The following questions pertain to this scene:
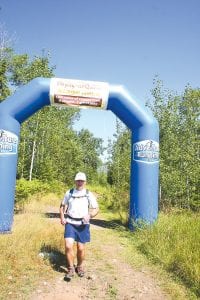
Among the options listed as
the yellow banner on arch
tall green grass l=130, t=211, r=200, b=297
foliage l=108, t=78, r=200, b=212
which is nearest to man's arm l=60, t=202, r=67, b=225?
tall green grass l=130, t=211, r=200, b=297

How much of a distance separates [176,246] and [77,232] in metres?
2.18

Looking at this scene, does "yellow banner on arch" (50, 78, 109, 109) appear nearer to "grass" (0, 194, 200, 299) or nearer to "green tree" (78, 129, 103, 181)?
"grass" (0, 194, 200, 299)

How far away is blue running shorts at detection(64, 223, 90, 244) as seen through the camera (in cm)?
628

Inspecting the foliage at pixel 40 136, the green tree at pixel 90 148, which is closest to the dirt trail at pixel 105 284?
the foliage at pixel 40 136

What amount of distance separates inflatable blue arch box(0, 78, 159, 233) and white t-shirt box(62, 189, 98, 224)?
403 centimetres

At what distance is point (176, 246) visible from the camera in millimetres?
7301

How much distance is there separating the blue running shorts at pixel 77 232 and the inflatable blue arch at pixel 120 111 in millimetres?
4067

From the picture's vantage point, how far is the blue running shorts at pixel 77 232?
20.6ft

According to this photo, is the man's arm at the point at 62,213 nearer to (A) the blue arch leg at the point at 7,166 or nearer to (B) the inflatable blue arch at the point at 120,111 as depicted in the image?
(A) the blue arch leg at the point at 7,166

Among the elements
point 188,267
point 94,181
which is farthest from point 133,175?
point 94,181

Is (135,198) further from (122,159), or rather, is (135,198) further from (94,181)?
(94,181)

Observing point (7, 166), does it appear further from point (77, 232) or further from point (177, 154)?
point (177, 154)

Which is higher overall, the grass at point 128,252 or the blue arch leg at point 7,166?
the blue arch leg at point 7,166

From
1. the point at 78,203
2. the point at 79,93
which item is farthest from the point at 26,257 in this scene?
the point at 79,93
